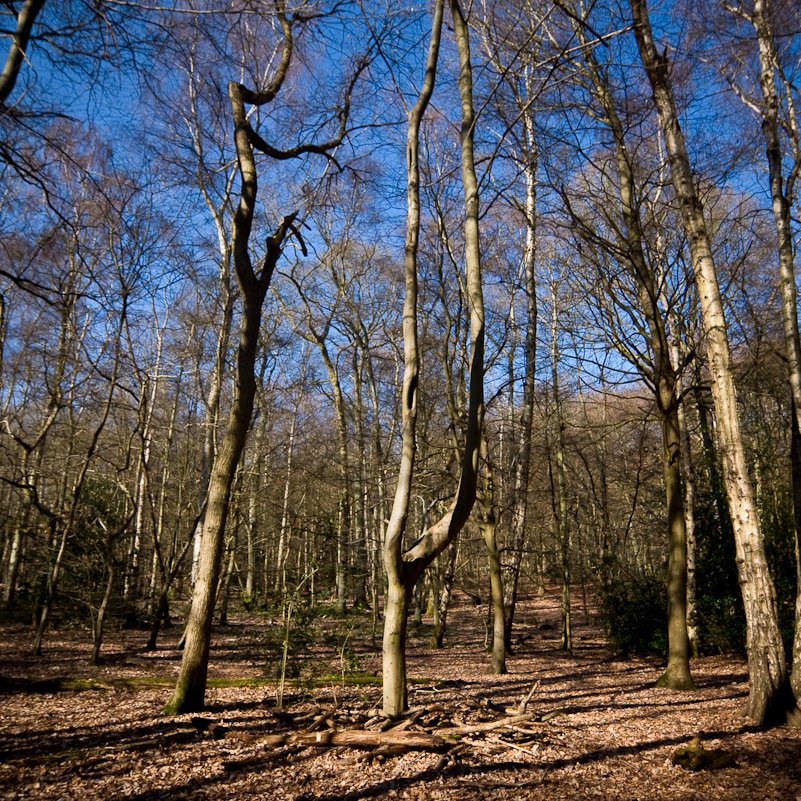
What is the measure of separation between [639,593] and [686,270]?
6.49 meters

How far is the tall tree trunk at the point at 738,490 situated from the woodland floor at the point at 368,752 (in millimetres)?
312

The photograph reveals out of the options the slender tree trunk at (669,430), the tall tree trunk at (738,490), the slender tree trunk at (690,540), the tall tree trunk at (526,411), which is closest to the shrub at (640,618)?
the slender tree trunk at (690,540)

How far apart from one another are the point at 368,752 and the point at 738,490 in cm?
401

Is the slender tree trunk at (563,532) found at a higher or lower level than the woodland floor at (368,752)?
higher

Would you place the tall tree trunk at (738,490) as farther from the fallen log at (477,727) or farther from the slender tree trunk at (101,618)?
the slender tree trunk at (101,618)

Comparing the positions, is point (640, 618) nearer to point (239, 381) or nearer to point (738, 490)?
point (738, 490)

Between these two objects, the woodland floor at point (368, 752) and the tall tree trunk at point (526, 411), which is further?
the tall tree trunk at point (526, 411)

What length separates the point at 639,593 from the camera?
1074 centimetres

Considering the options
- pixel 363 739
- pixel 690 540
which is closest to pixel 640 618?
pixel 690 540

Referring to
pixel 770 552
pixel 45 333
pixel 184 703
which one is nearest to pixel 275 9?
pixel 184 703

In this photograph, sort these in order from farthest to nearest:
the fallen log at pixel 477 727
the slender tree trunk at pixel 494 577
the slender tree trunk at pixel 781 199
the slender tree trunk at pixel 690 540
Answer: the slender tree trunk at pixel 690 540, the slender tree trunk at pixel 494 577, the slender tree trunk at pixel 781 199, the fallen log at pixel 477 727

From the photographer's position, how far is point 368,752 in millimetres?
4379

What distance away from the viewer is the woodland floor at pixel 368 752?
3803 mm

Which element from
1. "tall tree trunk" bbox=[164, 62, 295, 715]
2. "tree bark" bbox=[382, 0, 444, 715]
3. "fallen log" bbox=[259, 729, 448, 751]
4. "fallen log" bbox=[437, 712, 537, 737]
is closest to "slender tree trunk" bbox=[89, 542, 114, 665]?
"tall tree trunk" bbox=[164, 62, 295, 715]
